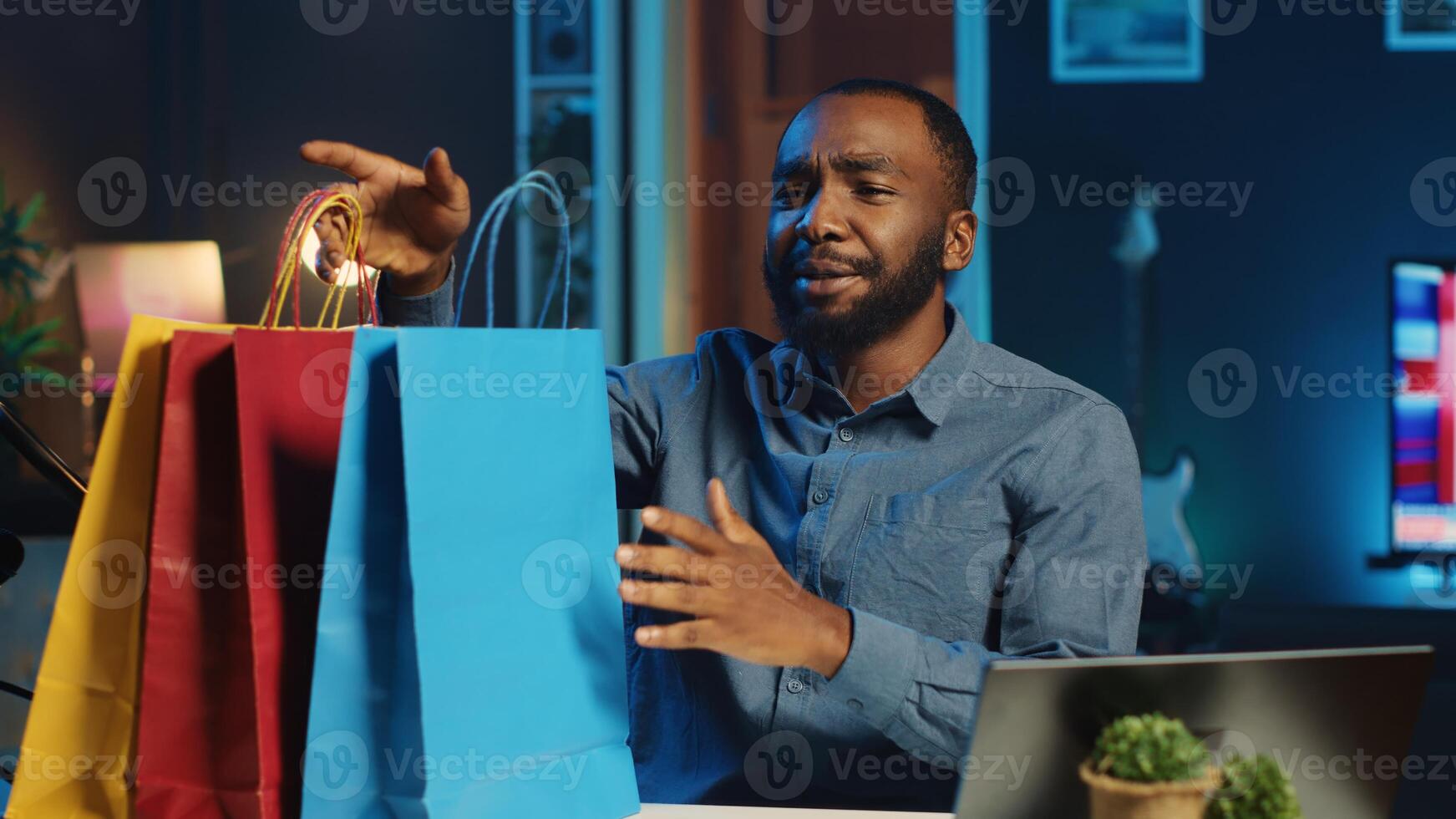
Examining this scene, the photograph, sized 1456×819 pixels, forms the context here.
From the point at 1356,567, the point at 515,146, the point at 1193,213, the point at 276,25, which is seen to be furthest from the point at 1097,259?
the point at 276,25

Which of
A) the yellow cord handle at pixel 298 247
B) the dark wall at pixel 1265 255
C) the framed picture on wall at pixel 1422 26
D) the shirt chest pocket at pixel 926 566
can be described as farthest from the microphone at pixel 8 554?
the framed picture on wall at pixel 1422 26

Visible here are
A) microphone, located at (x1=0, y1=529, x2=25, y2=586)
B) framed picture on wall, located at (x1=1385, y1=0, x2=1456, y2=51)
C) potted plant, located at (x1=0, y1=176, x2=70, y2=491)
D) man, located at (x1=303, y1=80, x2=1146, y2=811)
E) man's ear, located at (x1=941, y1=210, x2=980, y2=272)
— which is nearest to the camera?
microphone, located at (x1=0, y1=529, x2=25, y2=586)

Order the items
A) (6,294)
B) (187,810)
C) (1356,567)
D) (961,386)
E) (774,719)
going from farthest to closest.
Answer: (1356,567) < (6,294) < (961,386) < (774,719) < (187,810)

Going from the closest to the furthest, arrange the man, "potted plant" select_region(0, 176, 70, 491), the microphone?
the microphone < the man < "potted plant" select_region(0, 176, 70, 491)

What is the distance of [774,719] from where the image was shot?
1.10 metres

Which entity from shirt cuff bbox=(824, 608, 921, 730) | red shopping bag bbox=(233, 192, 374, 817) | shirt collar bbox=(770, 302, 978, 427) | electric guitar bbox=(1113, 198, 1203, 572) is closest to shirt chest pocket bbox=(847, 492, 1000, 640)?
shirt collar bbox=(770, 302, 978, 427)

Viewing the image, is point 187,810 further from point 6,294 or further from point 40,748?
point 6,294

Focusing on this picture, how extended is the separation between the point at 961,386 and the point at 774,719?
0.40 meters

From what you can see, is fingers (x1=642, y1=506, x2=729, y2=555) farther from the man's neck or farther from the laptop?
the man's neck

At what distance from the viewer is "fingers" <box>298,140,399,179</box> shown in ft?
3.09

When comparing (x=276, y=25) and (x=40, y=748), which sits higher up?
(x=276, y=25)

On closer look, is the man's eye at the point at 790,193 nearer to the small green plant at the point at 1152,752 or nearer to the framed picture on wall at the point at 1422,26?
the small green plant at the point at 1152,752

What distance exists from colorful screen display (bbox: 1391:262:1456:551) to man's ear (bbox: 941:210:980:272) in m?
2.56

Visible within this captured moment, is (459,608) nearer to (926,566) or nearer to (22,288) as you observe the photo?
(926,566)
